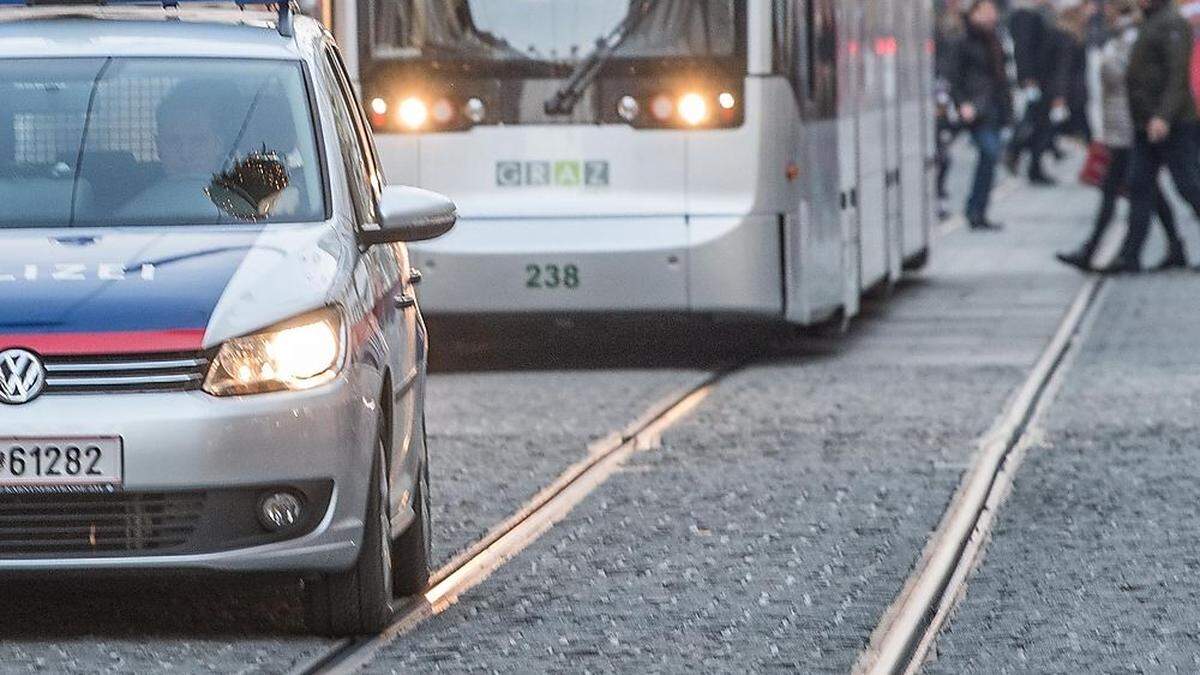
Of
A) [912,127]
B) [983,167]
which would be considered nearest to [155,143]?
[912,127]

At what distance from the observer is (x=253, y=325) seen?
6.56 metres

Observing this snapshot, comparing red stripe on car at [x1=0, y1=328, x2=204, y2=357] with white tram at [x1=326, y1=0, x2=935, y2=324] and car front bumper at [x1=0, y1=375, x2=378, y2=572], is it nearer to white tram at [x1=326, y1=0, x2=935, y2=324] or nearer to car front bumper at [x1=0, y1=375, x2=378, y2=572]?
car front bumper at [x1=0, y1=375, x2=378, y2=572]

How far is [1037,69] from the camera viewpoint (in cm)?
3444

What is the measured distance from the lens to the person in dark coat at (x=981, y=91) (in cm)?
2570

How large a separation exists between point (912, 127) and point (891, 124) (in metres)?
1.37

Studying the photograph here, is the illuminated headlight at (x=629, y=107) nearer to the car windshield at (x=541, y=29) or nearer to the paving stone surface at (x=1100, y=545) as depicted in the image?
the car windshield at (x=541, y=29)

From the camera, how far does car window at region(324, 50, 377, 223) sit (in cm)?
741

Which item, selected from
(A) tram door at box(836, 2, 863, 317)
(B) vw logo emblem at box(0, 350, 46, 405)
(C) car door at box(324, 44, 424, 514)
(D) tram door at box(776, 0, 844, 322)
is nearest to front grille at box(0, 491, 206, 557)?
(B) vw logo emblem at box(0, 350, 46, 405)

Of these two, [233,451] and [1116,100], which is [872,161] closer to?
[1116,100]

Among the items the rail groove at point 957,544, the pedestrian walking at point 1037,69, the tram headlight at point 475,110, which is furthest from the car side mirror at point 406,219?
the pedestrian walking at point 1037,69

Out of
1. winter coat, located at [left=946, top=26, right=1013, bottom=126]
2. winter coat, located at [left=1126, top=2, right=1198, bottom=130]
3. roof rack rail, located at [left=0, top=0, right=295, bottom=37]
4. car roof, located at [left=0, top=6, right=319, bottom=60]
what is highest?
roof rack rail, located at [left=0, top=0, right=295, bottom=37]

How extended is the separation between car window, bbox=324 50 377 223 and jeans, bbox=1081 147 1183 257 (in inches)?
519

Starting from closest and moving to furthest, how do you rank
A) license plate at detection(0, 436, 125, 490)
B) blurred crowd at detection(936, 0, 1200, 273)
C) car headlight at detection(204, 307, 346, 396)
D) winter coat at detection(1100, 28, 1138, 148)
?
license plate at detection(0, 436, 125, 490) < car headlight at detection(204, 307, 346, 396) < blurred crowd at detection(936, 0, 1200, 273) < winter coat at detection(1100, 28, 1138, 148)

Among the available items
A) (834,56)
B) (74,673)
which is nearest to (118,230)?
(74,673)
